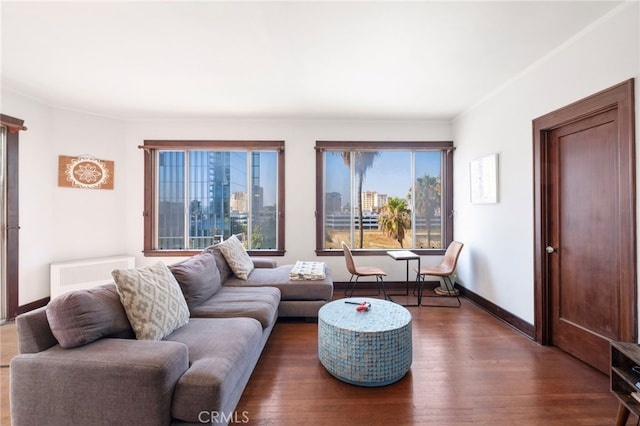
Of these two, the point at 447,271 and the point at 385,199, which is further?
the point at 385,199

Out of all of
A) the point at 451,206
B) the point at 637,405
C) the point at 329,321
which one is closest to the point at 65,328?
the point at 329,321

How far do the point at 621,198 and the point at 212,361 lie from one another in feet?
9.62

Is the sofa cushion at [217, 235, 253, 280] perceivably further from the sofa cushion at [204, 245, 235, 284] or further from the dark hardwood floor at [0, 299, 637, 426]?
the dark hardwood floor at [0, 299, 637, 426]

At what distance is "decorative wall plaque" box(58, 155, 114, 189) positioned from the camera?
12.2 feet

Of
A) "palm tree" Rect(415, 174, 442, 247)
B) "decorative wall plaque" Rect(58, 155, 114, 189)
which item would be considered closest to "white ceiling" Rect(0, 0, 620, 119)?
"decorative wall plaque" Rect(58, 155, 114, 189)

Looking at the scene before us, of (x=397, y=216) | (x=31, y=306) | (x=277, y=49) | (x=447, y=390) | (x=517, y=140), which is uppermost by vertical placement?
(x=277, y=49)

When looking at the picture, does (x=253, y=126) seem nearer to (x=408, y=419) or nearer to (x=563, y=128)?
(x=563, y=128)

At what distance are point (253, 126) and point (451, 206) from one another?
11.3 feet

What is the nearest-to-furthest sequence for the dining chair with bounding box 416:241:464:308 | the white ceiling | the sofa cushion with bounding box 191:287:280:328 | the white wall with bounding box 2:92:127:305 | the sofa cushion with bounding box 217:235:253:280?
the white ceiling < the sofa cushion with bounding box 191:287:280:328 < the sofa cushion with bounding box 217:235:253:280 < the white wall with bounding box 2:92:127:305 < the dining chair with bounding box 416:241:464:308

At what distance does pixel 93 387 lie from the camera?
4.24 feet

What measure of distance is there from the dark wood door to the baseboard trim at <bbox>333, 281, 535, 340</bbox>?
0.23 meters

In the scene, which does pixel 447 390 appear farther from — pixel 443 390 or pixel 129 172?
pixel 129 172

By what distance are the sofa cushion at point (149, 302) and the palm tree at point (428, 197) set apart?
3738 mm

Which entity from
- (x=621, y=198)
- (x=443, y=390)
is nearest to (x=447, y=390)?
(x=443, y=390)
